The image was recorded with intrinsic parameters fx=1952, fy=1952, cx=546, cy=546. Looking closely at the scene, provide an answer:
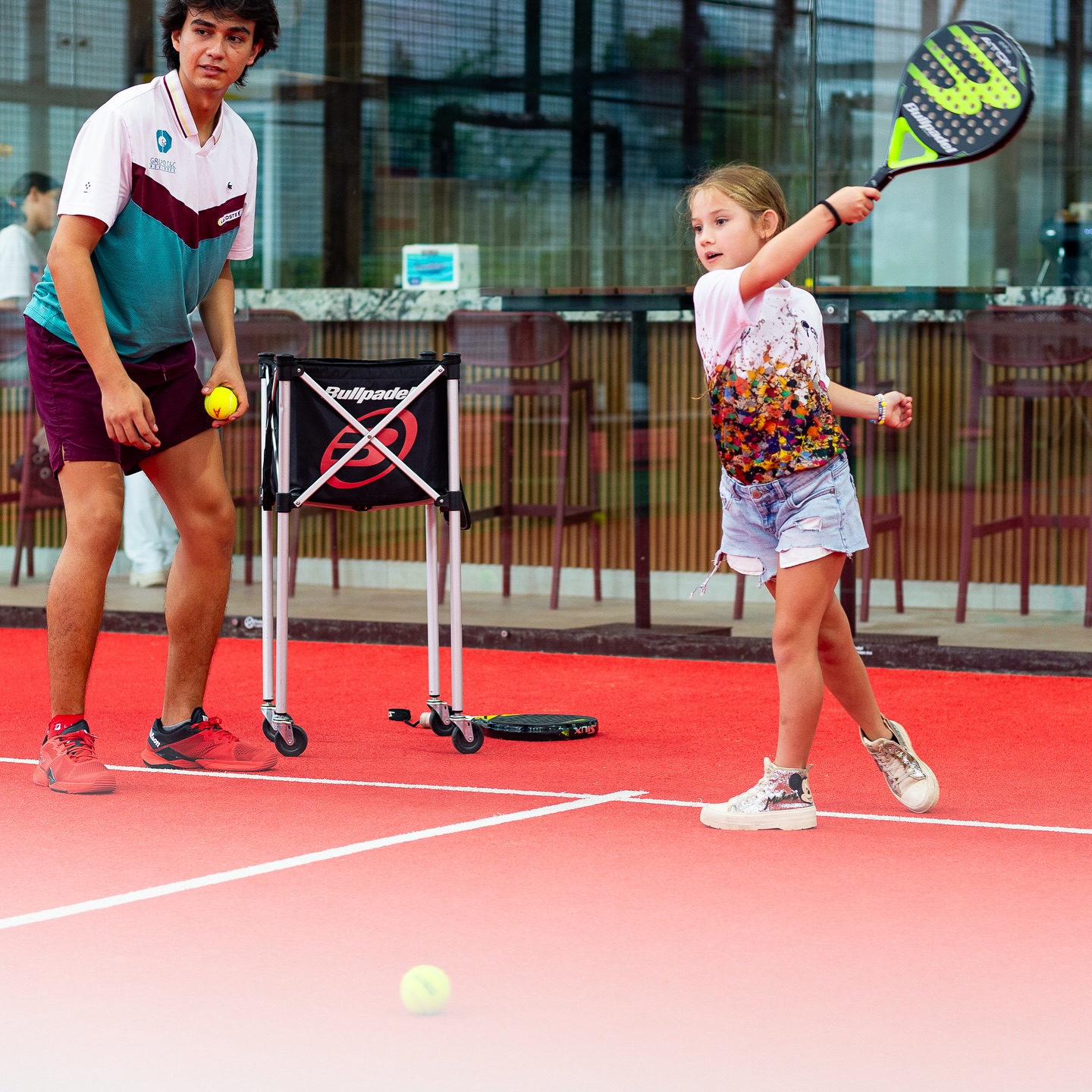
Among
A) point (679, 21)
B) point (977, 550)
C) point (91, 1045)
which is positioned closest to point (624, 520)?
point (977, 550)

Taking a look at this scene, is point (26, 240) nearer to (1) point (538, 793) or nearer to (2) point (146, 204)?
(2) point (146, 204)

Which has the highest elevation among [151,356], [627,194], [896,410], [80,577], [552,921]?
[627,194]

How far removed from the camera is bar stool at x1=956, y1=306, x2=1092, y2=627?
281 inches

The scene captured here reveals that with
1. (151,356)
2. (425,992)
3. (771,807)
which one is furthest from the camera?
(151,356)

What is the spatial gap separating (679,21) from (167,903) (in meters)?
4.93

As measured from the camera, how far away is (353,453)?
190 inches

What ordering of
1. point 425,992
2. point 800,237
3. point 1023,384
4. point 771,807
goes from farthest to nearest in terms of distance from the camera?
point 1023,384, point 771,807, point 800,237, point 425,992

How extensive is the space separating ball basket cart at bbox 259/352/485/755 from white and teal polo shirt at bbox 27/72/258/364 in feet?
1.04

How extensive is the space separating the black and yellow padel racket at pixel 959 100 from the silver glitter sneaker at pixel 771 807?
127 cm

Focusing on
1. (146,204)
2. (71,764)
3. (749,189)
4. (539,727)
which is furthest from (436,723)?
(749,189)

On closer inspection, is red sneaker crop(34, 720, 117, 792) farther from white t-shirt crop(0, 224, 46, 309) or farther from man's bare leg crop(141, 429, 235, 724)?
white t-shirt crop(0, 224, 46, 309)

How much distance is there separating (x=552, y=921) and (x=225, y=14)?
2.43m

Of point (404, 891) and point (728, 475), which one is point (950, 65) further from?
point (404, 891)

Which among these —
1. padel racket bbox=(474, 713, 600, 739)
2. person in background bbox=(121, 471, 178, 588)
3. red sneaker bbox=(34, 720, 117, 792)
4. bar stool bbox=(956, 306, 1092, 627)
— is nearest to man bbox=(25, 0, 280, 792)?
red sneaker bbox=(34, 720, 117, 792)
